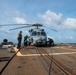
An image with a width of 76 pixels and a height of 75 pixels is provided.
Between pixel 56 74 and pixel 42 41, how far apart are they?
78.2ft

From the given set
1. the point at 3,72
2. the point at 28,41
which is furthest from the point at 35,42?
the point at 3,72

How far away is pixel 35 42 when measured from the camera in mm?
34219

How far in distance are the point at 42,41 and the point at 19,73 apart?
23.5m

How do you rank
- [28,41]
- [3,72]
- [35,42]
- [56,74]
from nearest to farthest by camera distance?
[56,74] → [3,72] → [35,42] → [28,41]

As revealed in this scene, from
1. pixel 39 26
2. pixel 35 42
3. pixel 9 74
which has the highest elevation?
pixel 39 26

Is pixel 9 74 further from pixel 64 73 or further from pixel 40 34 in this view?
pixel 40 34

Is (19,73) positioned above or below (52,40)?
below

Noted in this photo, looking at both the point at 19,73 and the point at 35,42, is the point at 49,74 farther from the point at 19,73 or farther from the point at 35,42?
the point at 35,42

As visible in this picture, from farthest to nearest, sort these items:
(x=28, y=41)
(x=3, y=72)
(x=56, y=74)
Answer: (x=28, y=41) < (x=3, y=72) < (x=56, y=74)

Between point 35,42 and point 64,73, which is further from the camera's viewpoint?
point 35,42

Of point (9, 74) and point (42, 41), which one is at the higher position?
point (42, 41)

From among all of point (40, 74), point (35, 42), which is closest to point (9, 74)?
point (40, 74)

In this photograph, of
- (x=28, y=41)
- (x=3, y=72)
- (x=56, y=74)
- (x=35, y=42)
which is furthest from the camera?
(x=28, y=41)

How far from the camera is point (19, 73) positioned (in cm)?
1079
